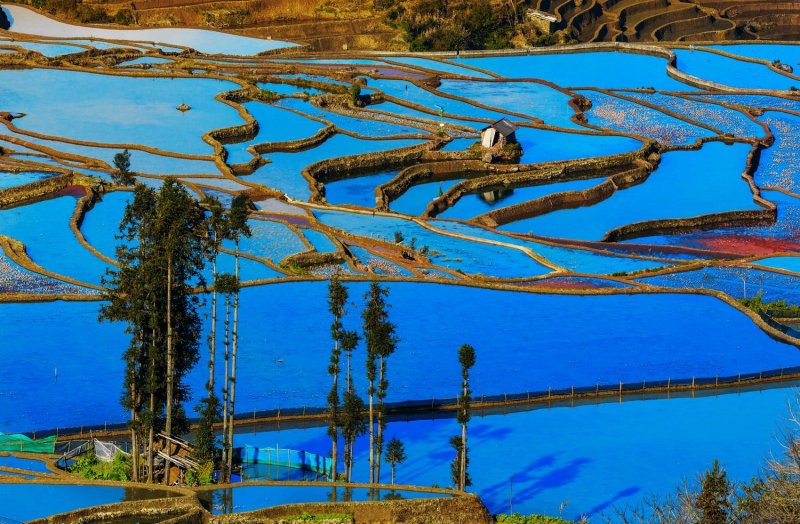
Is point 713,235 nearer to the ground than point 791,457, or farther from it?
nearer to the ground

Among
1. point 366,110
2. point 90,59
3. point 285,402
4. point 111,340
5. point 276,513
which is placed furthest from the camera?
point 90,59

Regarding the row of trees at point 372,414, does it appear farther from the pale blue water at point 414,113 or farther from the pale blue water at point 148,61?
the pale blue water at point 148,61

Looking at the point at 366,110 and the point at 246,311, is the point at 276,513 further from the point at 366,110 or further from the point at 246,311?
the point at 366,110

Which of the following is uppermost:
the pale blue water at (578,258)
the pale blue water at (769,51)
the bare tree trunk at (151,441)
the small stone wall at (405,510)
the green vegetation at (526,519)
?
the small stone wall at (405,510)

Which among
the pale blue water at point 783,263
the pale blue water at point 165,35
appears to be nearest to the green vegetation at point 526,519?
the pale blue water at point 783,263

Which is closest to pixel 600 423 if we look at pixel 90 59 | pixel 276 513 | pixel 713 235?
pixel 276 513

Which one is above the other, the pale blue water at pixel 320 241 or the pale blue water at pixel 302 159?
the pale blue water at pixel 320 241
